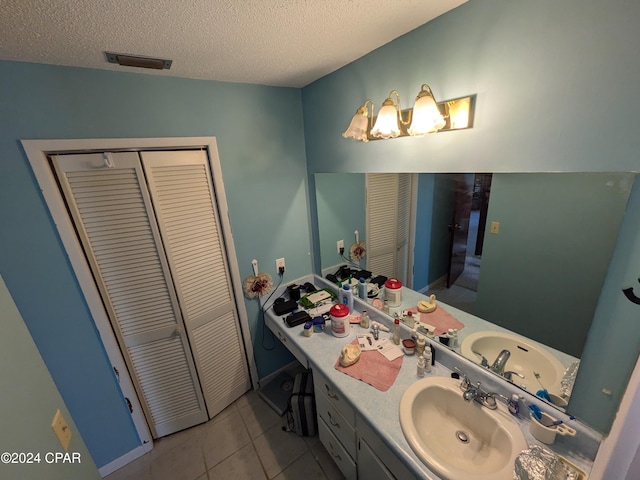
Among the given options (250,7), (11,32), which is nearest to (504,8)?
(250,7)

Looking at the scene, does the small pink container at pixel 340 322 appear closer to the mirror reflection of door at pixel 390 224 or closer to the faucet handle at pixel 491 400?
the mirror reflection of door at pixel 390 224

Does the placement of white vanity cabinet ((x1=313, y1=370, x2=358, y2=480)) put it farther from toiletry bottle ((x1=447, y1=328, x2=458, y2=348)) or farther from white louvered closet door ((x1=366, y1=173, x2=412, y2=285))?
white louvered closet door ((x1=366, y1=173, x2=412, y2=285))

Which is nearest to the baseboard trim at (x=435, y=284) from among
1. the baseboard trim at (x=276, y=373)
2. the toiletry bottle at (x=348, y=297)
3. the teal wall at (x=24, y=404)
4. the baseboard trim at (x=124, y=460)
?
the toiletry bottle at (x=348, y=297)

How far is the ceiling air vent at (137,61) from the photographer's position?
1.16 metres

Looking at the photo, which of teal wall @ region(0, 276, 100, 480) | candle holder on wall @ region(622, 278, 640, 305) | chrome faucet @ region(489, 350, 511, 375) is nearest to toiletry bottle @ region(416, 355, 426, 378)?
chrome faucet @ region(489, 350, 511, 375)

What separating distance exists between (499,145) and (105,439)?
2770 mm

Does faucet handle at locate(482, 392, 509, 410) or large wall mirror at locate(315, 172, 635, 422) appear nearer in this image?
large wall mirror at locate(315, 172, 635, 422)

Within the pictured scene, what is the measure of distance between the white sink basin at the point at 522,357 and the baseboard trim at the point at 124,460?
225 cm

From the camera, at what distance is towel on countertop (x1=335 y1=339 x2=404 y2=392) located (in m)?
1.25

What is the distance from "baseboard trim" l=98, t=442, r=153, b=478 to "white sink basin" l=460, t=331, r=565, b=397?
225 centimetres

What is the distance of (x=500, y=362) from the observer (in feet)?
3.74

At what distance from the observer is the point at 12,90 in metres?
1.12

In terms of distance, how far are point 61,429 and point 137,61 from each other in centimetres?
161

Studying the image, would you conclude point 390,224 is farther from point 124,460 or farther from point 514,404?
point 124,460
